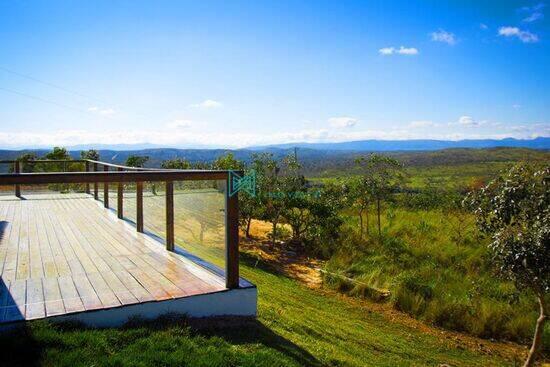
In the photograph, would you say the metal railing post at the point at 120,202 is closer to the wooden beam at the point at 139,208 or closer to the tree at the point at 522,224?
the wooden beam at the point at 139,208

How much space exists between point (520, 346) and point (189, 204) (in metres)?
6.00

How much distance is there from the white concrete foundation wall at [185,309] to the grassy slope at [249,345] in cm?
14

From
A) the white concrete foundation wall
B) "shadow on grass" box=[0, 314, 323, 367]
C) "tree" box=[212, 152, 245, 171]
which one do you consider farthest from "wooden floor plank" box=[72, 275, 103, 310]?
"tree" box=[212, 152, 245, 171]

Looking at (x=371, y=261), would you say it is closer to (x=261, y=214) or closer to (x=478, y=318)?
(x=478, y=318)

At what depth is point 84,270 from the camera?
174 inches

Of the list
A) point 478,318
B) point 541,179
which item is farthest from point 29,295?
point 478,318

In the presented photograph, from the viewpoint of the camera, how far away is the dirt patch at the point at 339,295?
20.8 ft

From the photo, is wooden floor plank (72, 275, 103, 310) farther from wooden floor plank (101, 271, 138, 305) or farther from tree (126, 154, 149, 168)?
tree (126, 154, 149, 168)

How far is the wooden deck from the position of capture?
3480 millimetres

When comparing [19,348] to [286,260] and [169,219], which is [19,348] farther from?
[286,260]

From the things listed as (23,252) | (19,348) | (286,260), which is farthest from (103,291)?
(286,260)

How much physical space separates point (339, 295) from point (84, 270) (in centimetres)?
541

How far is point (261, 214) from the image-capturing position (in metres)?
12.6

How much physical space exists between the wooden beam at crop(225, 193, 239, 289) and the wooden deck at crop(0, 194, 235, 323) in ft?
0.48
